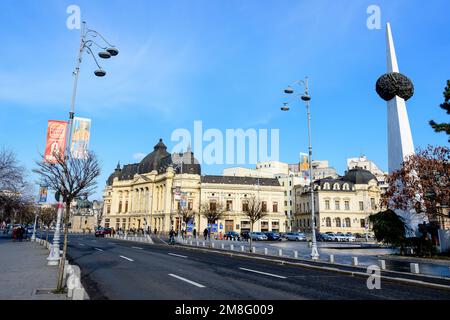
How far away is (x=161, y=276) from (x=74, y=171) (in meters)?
5.10

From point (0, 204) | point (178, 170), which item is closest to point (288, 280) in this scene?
point (0, 204)

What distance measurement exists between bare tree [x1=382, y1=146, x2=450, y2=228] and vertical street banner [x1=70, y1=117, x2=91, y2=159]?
74.5 feet

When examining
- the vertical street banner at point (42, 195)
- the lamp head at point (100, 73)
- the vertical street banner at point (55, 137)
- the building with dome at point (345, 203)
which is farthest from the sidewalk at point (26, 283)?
the building with dome at point (345, 203)

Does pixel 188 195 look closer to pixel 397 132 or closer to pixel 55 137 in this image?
pixel 397 132

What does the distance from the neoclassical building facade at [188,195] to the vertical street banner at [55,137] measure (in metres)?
63.3

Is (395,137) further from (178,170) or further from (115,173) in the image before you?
(115,173)

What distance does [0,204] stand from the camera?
39219mm

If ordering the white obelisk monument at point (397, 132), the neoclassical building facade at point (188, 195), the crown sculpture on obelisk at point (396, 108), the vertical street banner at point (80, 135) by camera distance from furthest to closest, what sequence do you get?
the neoclassical building facade at point (188, 195), the crown sculpture on obelisk at point (396, 108), the white obelisk monument at point (397, 132), the vertical street banner at point (80, 135)

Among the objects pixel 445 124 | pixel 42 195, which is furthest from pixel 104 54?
pixel 445 124

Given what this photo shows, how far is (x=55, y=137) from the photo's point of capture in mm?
15242

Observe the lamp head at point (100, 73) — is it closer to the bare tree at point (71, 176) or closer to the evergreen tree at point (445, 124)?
the bare tree at point (71, 176)

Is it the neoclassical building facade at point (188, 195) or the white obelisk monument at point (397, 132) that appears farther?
the neoclassical building facade at point (188, 195)

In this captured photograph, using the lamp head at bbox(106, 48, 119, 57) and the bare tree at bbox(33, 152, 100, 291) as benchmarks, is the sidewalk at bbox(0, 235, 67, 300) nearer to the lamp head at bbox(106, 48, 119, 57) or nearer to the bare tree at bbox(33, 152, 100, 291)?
the bare tree at bbox(33, 152, 100, 291)

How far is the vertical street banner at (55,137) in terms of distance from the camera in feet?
48.1
